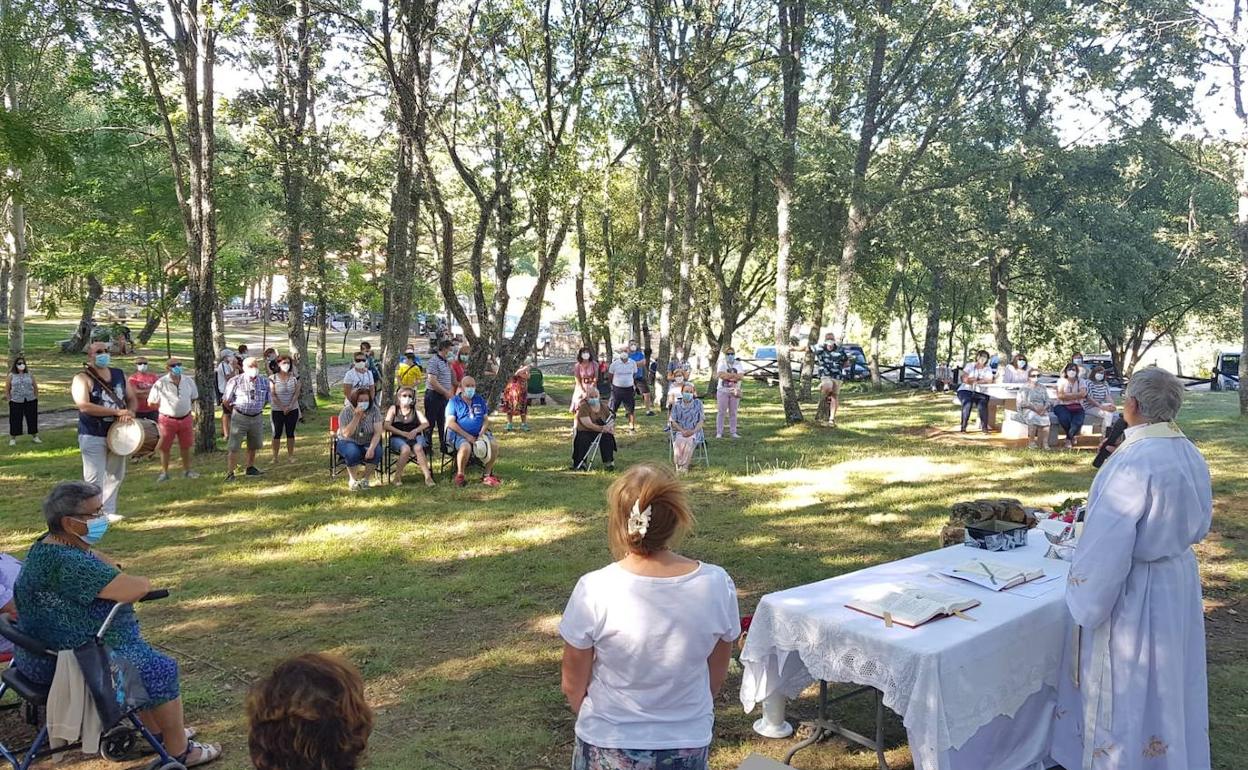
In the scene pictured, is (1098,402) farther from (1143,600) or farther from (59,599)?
(59,599)

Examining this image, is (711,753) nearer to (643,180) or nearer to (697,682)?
(697,682)

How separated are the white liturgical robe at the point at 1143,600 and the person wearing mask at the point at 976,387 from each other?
12.8m

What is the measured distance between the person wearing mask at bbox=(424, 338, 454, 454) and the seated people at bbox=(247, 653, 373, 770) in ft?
34.0

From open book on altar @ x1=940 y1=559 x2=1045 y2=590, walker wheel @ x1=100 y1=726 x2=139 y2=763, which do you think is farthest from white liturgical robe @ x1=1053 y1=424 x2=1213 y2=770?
walker wheel @ x1=100 y1=726 x2=139 y2=763

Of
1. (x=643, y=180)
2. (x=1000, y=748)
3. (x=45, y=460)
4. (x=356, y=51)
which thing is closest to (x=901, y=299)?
(x=643, y=180)

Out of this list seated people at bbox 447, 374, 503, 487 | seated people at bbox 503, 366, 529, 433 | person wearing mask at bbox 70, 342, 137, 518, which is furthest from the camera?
seated people at bbox 503, 366, 529, 433

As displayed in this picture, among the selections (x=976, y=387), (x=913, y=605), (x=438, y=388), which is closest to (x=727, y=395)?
(x=976, y=387)

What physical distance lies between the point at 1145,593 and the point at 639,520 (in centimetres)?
238

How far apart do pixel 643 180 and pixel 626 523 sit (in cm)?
2320

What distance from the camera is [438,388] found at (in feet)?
40.6

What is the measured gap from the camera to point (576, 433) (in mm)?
12094

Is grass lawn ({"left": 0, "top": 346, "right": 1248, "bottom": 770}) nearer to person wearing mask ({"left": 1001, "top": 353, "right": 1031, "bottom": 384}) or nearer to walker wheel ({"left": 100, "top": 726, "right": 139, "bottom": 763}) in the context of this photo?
walker wheel ({"left": 100, "top": 726, "right": 139, "bottom": 763})

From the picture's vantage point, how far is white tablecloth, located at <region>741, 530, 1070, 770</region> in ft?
11.2

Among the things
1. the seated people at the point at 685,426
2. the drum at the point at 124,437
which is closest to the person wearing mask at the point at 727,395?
the seated people at the point at 685,426
